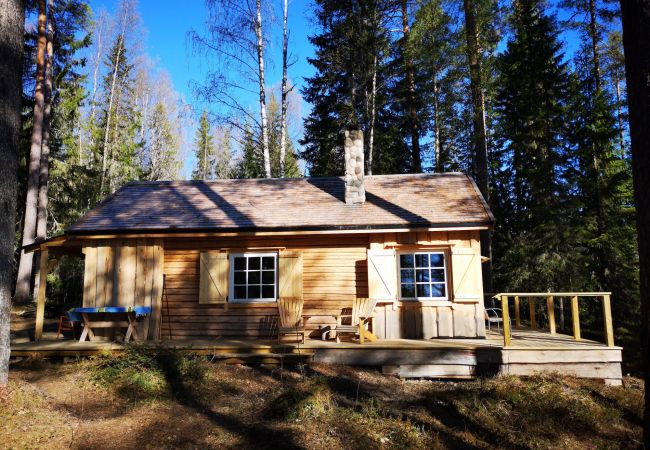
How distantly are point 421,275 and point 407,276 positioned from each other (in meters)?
0.29

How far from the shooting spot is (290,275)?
8930 millimetres

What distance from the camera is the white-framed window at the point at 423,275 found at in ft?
28.8

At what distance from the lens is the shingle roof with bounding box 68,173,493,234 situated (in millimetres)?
8914

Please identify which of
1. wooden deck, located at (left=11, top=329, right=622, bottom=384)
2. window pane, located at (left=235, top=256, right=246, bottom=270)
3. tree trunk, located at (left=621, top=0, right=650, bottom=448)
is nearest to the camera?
tree trunk, located at (left=621, top=0, right=650, bottom=448)

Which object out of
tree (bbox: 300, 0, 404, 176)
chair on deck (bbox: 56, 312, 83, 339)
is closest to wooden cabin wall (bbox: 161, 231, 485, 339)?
chair on deck (bbox: 56, 312, 83, 339)

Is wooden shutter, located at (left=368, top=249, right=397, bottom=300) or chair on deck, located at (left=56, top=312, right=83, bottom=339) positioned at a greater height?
wooden shutter, located at (left=368, top=249, right=397, bottom=300)

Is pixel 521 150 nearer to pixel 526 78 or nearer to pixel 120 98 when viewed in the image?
pixel 526 78

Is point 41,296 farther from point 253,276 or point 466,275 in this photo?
point 466,275

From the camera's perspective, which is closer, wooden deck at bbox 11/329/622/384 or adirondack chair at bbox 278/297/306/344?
Answer: wooden deck at bbox 11/329/622/384

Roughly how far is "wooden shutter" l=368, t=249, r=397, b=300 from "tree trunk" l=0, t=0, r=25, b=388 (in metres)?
5.94

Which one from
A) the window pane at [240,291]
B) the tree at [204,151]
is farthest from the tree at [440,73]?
the tree at [204,151]

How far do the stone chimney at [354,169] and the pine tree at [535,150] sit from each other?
7.22 meters

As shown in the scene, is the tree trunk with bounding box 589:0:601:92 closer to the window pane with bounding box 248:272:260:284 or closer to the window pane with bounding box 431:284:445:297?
the window pane with bounding box 431:284:445:297

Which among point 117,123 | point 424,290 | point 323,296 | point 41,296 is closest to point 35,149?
point 117,123
